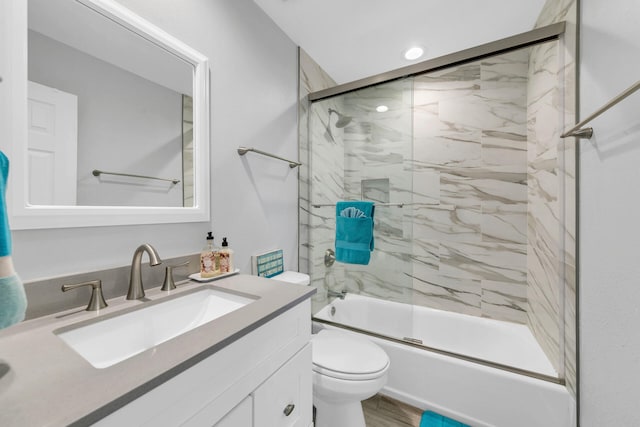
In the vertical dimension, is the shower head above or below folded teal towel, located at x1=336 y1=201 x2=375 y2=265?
above

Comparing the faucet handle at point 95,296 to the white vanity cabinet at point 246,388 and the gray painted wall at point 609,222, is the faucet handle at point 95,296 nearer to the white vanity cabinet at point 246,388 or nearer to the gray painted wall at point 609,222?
the white vanity cabinet at point 246,388

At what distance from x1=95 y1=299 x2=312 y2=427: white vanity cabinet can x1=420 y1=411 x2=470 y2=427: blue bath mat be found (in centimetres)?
85

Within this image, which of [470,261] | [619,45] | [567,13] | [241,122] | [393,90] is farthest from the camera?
[470,261]

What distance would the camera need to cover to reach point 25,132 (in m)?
0.70

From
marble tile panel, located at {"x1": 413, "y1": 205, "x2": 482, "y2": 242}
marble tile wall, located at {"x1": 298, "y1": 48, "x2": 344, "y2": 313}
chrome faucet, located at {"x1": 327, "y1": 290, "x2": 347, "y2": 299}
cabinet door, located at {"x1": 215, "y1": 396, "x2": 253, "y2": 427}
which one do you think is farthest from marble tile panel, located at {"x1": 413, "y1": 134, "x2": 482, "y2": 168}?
cabinet door, located at {"x1": 215, "y1": 396, "x2": 253, "y2": 427}

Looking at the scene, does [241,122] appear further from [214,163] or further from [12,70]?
[12,70]

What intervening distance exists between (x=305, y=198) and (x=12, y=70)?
1.47 m

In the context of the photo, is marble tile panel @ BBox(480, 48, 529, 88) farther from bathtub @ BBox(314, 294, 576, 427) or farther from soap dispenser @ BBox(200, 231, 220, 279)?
soap dispenser @ BBox(200, 231, 220, 279)

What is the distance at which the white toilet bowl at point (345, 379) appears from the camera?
1177mm

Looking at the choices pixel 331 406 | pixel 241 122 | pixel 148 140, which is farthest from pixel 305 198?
pixel 331 406

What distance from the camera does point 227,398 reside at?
0.59 m

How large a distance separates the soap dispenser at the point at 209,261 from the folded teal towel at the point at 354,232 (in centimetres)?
90

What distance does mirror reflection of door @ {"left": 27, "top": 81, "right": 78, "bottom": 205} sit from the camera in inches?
28.2

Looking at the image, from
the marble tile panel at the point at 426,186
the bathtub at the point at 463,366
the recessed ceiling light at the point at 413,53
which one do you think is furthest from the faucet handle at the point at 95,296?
the recessed ceiling light at the point at 413,53
